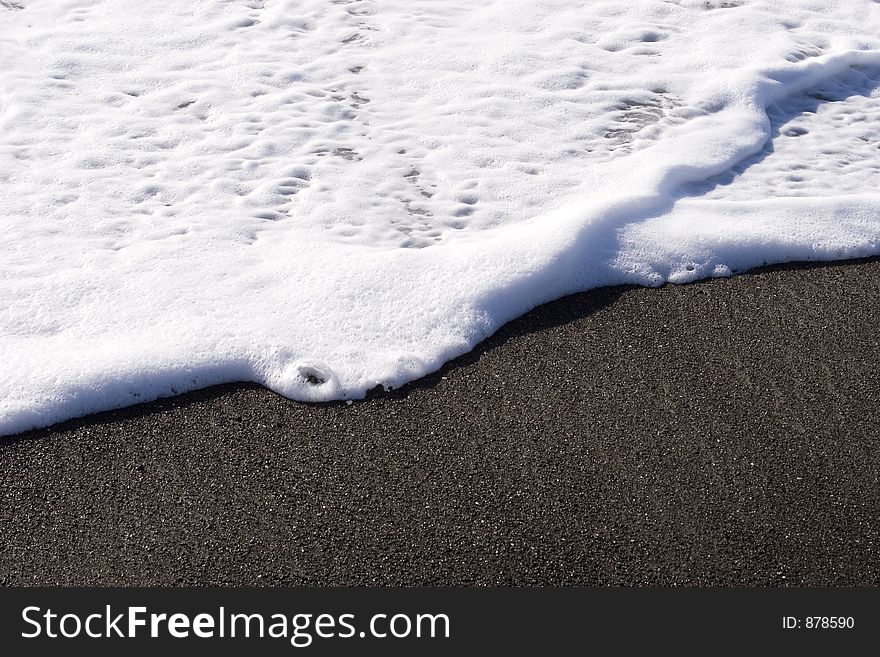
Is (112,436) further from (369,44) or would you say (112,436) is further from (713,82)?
(713,82)

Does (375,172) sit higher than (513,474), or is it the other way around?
(375,172)

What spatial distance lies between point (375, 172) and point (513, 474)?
2.04 metres

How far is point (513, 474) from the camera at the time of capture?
272 cm

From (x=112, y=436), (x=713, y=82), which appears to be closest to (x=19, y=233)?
(x=112, y=436)

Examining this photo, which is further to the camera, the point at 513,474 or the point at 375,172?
the point at 375,172

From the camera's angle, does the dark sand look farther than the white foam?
No

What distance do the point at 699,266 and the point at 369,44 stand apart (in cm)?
279

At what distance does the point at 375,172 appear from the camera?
4312mm

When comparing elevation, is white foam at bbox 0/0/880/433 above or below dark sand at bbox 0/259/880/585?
above

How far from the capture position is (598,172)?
4.28m

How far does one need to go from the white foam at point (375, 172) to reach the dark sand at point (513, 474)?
0.21 meters

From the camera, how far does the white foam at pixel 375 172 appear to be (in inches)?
129

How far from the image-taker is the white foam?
327 centimetres

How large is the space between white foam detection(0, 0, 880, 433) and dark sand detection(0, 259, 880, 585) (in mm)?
205
